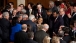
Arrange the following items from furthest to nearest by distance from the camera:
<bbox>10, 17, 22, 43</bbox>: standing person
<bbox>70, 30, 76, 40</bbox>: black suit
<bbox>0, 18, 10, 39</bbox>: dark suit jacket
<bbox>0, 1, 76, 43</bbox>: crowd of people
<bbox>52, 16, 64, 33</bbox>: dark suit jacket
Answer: <bbox>52, 16, 64, 33</bbox>: dark suit jacket < <bbox>0, 18, 10, 39</bbox>: dark suit jacket < <bbox>10, 17, 22, 43</bbox>: standing person < <bbox>70, 30, 76, 40</bbox>: black suit < <bbox>0, 1, 76, 43</bbox>: crowd of people

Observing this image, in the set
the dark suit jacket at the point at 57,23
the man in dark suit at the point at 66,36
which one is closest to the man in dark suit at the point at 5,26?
the dark suit jacket at the point at 57,23

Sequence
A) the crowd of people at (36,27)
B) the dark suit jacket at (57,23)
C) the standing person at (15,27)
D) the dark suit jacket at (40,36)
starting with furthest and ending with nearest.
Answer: the dark suit jacket at (57,23)
the standing person at (15,27)
the dark suit jacket at (40,36)
the crowd of people at (36,27)

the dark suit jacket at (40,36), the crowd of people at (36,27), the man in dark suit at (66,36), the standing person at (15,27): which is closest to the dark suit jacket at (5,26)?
the crowd of people at (36,27)

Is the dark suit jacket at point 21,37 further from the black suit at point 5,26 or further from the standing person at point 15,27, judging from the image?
the black suit at point 5,26

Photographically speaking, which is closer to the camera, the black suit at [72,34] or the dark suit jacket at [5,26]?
the black suit at [72,34]

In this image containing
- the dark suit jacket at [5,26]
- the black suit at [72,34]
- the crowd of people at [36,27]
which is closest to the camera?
the crowd of people at [36,27]

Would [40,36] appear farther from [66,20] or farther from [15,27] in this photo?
[66,20]

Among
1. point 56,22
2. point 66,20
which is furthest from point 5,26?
point 66,20

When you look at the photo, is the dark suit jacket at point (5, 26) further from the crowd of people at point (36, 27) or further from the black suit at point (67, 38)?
the black suit at point (67, 38)

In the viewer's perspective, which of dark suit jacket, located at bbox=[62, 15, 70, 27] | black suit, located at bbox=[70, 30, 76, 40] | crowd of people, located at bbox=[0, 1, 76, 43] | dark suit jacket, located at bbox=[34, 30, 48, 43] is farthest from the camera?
dark suit jacket, located at bbox=[62, 15, 70, 27]

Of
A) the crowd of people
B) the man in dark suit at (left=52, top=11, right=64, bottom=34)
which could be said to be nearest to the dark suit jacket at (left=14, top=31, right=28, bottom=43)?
the crowd of people

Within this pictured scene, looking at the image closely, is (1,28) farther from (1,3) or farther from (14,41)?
(1,3)

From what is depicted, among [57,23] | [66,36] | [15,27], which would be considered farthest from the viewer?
[57,23]

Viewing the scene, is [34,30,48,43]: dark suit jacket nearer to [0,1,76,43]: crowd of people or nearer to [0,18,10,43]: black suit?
[0,1,76,43]: crowd of people
